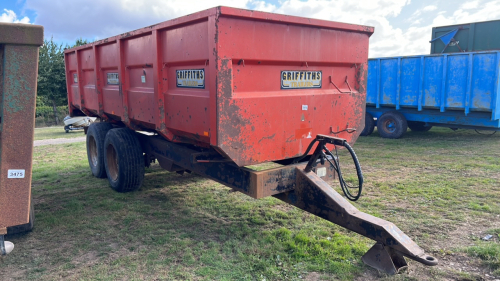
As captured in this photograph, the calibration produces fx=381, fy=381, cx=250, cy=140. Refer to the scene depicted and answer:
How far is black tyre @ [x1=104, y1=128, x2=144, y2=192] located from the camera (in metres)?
5.34

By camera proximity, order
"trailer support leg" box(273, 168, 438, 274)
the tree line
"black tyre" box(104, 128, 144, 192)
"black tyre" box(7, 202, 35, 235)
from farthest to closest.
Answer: the tree line, "black tyre" box(104, 128, 144, 192), "black tyre" box(7, 202, 35, 235), "trailer support leg" box(273, 168, 438, 274)

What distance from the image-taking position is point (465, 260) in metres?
3.42

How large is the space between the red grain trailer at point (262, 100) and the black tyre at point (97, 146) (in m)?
1.79

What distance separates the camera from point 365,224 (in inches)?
124

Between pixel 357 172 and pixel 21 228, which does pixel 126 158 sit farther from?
pixel 357 172

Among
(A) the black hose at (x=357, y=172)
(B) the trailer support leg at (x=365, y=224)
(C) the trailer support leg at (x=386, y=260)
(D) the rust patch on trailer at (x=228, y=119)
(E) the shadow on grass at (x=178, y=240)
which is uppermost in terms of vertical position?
(D) the rust patch on trailer at (x=228, y=119)

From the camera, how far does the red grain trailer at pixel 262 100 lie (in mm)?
3180

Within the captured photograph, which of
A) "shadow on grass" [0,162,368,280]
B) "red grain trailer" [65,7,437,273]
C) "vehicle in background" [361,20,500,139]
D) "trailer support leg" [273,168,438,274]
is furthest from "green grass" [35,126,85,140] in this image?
"trailer support leg" [273,168,438,274]

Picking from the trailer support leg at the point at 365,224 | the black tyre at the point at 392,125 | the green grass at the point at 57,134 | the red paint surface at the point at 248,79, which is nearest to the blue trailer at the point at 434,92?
the black tyre at the point at 392,125

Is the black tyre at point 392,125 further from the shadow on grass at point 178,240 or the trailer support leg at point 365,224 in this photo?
the trailer support leg at point 365,224

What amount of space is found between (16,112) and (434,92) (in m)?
9.96

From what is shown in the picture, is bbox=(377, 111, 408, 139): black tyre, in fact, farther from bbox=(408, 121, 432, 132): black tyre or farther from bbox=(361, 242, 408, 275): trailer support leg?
bbox=(361, 242, 408, 275): trailer support leg

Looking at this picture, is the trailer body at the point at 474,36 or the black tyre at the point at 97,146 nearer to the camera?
the black tyre at the point at 97,146

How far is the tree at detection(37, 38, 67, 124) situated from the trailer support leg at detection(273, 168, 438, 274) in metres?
24.5
